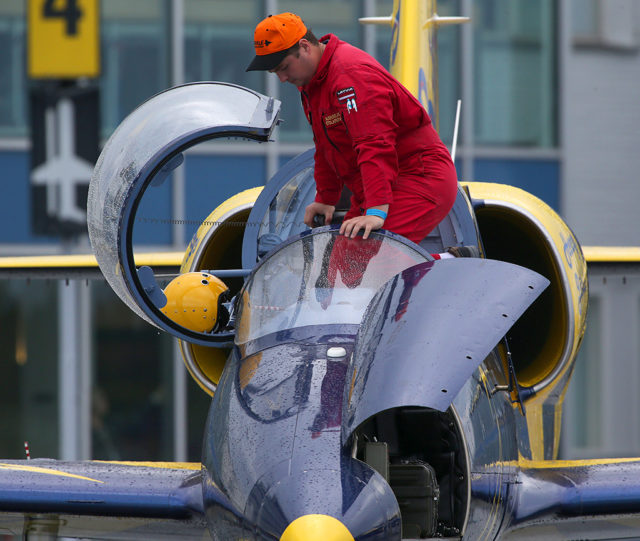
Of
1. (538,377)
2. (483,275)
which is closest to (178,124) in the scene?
(483,275)

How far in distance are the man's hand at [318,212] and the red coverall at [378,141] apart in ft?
0.79

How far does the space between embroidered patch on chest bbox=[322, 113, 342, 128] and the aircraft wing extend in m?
1.81

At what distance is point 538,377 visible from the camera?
20.2ft

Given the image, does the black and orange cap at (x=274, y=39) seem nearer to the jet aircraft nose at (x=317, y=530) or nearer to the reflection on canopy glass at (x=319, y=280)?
the reflection on canopy glass at (x=319, y=280)

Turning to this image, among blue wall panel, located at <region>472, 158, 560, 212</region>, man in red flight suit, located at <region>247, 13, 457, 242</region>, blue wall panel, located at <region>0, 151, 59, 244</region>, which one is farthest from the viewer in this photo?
blue wall panel, located at <region>472, 158, 560, 212</region>

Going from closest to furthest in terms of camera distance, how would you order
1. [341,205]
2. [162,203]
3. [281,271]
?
[281,271], [341,205], [162,203]

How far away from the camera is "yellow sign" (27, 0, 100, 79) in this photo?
36.1 feet

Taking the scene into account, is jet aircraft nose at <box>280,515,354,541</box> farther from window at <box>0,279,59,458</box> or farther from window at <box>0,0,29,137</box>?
window at <box>0,0,29,137</box>

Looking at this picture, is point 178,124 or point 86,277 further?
point 86,277

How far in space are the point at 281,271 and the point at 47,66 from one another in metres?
7.07

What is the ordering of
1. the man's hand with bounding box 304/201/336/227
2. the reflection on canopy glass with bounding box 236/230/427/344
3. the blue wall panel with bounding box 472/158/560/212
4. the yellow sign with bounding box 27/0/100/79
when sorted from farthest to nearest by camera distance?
the blue wall panel with bounding box 472/158/560/212 < the yellow sign with bounding box 27/0/100/79 < the man's hand with bounding box 304/201/336/227 < the reflection on canopy glass with bounding box 236/230/427/344

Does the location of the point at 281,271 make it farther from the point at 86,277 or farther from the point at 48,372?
the point at 48,372

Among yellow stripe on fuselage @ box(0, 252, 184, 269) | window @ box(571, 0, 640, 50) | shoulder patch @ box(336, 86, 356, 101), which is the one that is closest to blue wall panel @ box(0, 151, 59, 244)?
yellow stripe on fuselage @ box(0, 252, 184, 269)

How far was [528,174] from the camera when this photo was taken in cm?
1438
